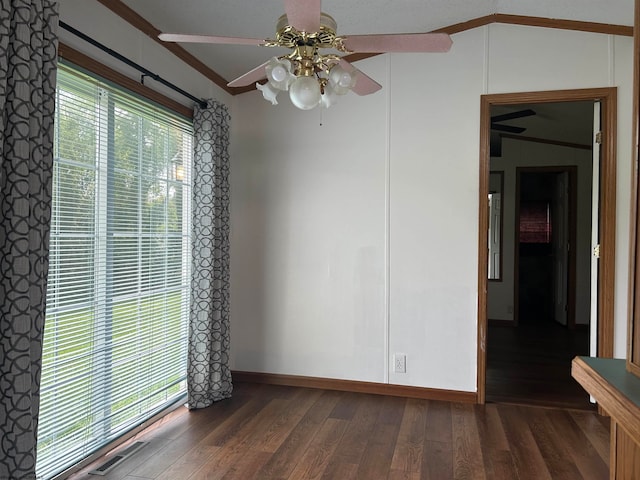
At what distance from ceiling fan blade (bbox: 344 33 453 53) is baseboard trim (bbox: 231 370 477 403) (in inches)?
103

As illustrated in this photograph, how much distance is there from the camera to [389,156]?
3617mm

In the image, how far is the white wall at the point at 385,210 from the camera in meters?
3.38

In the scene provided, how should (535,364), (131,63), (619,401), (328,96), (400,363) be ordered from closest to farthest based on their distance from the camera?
(619,401), (328,96), (131,63), (400,363), (535,364)

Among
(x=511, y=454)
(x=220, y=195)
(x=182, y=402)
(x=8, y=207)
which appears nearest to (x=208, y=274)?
(x=220, y=195)

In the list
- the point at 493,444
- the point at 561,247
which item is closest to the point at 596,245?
the point at 493,444

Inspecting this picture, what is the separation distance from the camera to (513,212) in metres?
6.43

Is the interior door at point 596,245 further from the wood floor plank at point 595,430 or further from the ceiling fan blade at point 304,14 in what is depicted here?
the ceiling fan blade at point 304,14

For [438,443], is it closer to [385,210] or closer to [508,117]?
[385,210]

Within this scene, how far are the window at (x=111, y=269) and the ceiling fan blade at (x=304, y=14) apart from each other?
1.32m

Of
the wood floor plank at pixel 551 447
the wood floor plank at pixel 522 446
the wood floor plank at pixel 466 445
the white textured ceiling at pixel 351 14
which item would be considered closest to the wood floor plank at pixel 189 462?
the wood floor plank at pixel 466 445

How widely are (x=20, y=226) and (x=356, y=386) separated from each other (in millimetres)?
2701

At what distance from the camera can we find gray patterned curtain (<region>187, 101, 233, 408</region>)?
3283 mm

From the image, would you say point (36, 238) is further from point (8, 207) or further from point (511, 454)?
point (511, 454)

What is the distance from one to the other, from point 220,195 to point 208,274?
600mm
